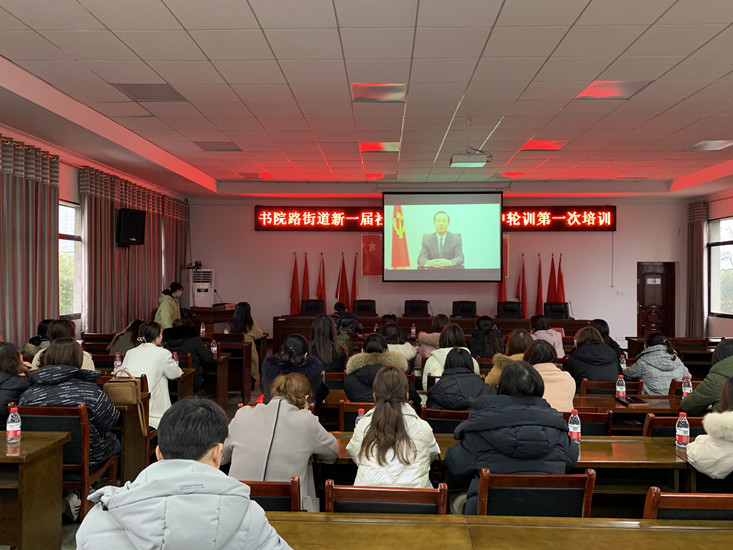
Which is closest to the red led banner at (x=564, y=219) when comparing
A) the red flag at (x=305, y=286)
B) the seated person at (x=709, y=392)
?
the red flag at (x=305, y=286)

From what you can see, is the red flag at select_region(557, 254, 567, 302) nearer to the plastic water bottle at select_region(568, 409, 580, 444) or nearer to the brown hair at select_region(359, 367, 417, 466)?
the plastic water bottle at select_region(568, 409, 580, 444)

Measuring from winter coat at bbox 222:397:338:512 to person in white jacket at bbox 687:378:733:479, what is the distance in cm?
160

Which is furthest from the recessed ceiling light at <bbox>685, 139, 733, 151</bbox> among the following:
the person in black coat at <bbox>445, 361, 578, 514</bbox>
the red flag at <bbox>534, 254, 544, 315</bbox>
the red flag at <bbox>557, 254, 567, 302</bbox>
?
the person in black coat at <bbox>445, 361, 578, 514</bbox>

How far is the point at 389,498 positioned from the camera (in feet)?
6.66

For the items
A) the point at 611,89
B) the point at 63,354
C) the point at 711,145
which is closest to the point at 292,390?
the point at 63,354

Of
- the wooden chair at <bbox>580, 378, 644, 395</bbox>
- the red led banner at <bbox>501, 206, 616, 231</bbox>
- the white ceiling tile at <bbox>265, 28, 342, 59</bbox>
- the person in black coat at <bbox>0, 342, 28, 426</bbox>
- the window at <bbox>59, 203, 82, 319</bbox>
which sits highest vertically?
the white ceiling tile at <bbox>265, 28, 342, 59</bbox>

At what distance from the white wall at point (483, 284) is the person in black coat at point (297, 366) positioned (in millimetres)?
8529

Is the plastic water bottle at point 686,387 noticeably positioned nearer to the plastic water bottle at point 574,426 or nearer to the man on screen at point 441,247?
the plastic water bottle at point 574,426

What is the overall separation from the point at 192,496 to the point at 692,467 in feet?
7.82

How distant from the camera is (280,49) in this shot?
4.58 meters

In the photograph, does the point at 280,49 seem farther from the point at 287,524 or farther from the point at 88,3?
the point at 287,524

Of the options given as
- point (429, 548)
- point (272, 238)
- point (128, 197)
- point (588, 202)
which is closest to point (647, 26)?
point (429, 548)

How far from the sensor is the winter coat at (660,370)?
4816 millimetres

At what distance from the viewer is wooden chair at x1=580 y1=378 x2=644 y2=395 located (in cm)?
435
